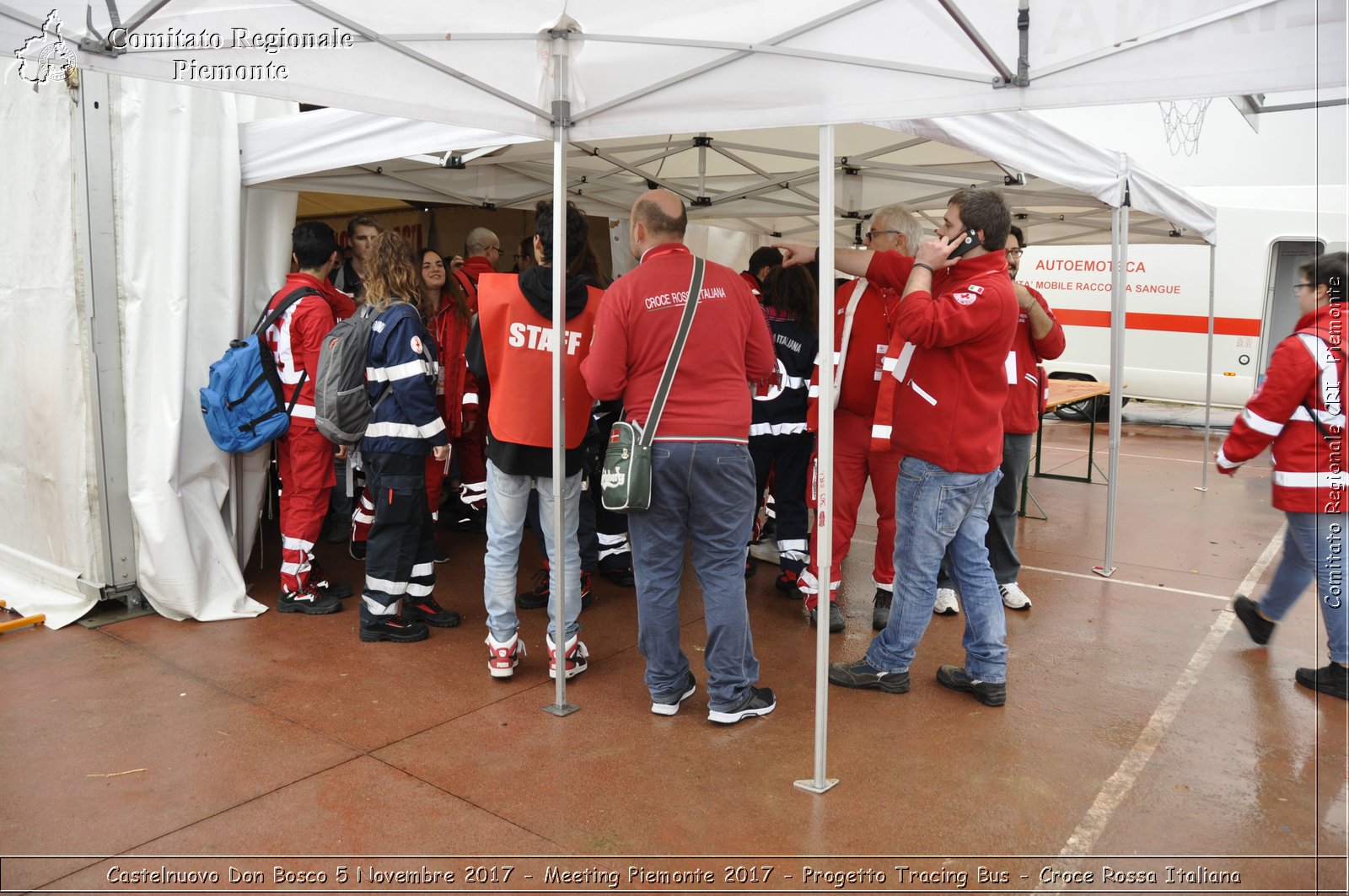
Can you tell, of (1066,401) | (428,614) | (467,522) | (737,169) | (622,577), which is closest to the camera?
(428,614)

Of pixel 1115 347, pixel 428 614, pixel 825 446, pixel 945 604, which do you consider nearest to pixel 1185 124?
pixel 1115 347

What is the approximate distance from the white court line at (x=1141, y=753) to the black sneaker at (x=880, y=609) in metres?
1.35

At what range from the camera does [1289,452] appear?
402 cm

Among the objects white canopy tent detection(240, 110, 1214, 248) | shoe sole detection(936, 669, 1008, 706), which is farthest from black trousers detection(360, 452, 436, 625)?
shoe sole detection(936, 669, 1008, 706)

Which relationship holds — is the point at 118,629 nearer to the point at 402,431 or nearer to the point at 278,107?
the point at 402,431

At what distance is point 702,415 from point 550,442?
77 centimetres

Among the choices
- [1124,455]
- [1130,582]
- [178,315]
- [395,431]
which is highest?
[178,315]

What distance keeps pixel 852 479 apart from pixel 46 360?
4.06 meters

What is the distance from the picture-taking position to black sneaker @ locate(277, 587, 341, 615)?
16.4ft

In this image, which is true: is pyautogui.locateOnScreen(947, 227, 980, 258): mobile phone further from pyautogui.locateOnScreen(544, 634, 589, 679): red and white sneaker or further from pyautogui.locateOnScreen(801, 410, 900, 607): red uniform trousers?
pyautogui.locateOnScreen(544, 634, 589, 679): red and white sneaker

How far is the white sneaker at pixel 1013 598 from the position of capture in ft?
17.4

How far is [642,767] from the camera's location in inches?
135

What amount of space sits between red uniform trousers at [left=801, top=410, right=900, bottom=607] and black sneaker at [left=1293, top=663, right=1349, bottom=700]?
1.83m

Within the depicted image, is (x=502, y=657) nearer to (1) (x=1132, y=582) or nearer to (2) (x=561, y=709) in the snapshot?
(2) (x=561, y=709)
